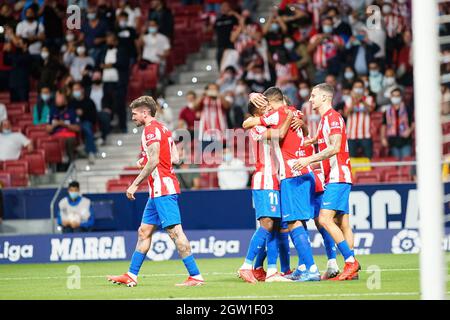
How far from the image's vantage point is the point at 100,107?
25.0 metres

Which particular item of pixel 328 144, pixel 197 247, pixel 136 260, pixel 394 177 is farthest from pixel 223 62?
pixel 136 260

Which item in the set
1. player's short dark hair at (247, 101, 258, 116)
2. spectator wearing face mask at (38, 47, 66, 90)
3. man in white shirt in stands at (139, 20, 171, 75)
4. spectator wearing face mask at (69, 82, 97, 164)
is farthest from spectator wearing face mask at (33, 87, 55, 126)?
player's short dark hair at (247, 101, 258, 116)

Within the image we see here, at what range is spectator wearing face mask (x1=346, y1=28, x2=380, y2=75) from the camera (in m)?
23.4

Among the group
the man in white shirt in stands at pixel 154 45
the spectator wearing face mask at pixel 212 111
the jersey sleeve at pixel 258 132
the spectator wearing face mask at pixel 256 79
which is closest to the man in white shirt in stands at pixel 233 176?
the spectator wearing face mask at pixel 212 111

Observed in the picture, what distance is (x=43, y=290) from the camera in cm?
1377

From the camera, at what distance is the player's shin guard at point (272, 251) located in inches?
535

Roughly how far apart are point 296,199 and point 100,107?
12266 millimetres

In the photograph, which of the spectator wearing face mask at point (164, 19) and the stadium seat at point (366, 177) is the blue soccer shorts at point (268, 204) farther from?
the spectator wearing face mask at point (164, 19)

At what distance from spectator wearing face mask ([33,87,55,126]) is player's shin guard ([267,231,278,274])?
12.1m

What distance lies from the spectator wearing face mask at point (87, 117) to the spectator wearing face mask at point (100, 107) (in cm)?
20

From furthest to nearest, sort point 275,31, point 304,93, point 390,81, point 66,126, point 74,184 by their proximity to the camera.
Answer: point 275,31 → point 66,126 → point 304,93 → point 390,81 → point 74,184

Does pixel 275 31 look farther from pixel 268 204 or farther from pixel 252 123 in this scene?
pixel 268 204
